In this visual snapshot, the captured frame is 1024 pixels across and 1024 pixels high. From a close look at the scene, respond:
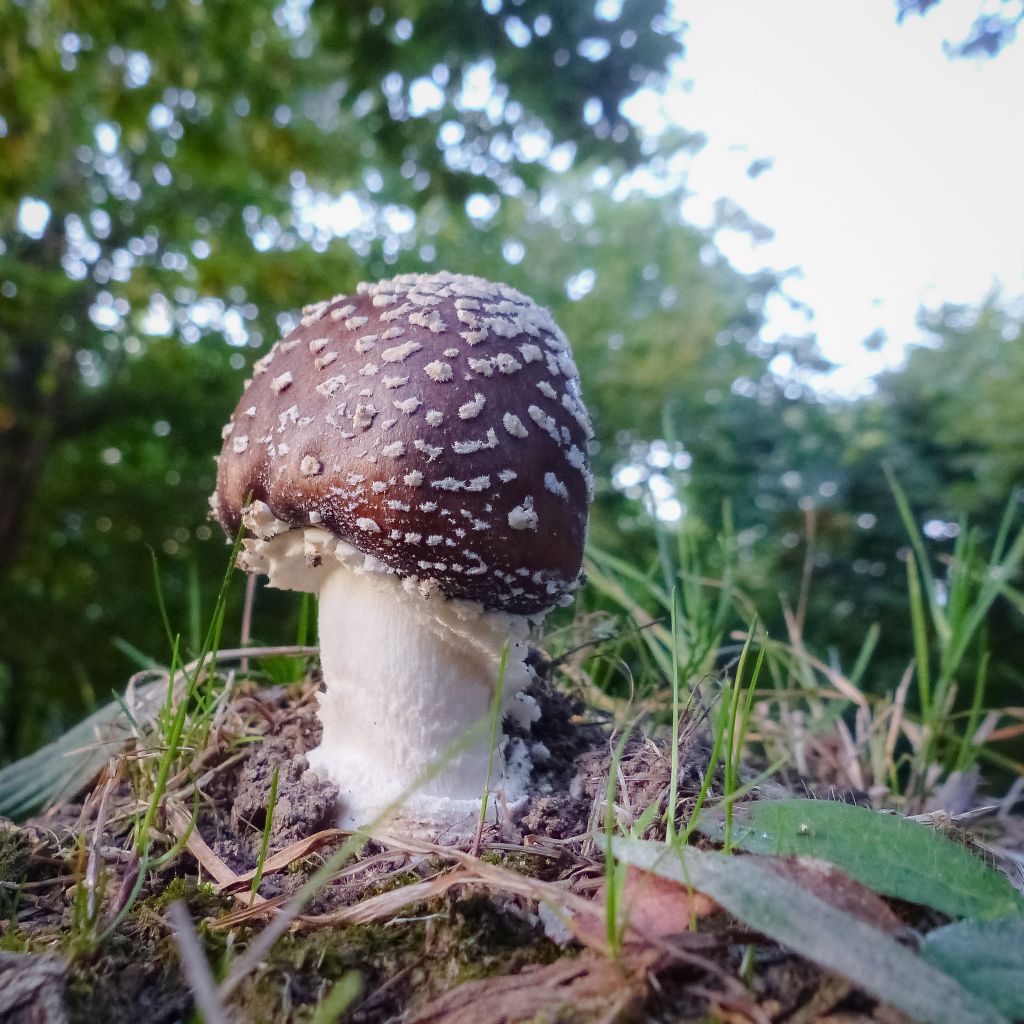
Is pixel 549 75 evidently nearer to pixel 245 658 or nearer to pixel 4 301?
pixel 245 658

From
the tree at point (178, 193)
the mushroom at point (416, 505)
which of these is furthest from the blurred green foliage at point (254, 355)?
the mushroom at point (416, 505)

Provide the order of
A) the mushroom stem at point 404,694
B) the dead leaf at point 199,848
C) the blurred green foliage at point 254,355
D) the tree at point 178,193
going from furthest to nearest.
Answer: the blurred green foliage at point 254,355, the tree at point 178,193, the mushroom stem at point 404,694, the dead leaf at point 199,848

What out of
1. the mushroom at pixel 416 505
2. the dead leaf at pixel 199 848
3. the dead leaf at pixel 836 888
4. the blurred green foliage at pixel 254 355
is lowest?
the dead leaf at pixel 199 848

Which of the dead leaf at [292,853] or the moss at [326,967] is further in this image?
the dead leaf at [292,853]

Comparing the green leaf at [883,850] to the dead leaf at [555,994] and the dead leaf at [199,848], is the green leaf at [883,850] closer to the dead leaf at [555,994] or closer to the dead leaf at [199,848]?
the dead leaf at [555,994]

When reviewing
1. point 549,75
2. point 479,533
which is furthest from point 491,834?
point 549,75

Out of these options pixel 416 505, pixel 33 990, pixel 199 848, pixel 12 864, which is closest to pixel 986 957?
pixel 416 505
